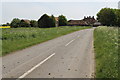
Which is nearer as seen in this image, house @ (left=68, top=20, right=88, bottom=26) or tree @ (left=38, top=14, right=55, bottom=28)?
tree @ (left=38, top=14, right=55, bottom=28)

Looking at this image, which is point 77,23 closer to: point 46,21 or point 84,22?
point 84,22

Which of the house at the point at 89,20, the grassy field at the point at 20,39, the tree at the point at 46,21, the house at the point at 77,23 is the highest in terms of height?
the house at the point at 89,20

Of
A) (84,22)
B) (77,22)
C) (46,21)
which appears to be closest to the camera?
(46,21)

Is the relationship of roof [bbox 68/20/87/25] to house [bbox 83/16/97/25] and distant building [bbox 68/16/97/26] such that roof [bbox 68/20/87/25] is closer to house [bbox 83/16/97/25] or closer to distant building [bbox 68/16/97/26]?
distant building [bbox 68/16/97/26]

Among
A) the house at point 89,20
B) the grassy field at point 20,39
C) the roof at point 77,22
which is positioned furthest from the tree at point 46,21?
the house at point 89,20

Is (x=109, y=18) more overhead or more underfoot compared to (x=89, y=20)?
more underfoot

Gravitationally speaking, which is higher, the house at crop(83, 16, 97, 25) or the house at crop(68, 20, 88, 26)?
the house at crop(83, 16, 97, 25)

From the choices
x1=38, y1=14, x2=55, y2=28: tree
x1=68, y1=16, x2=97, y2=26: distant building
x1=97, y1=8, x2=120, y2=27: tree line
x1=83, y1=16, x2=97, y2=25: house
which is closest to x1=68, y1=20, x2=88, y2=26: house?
x1=68, y1=16, x2=97, y2=26: distant building

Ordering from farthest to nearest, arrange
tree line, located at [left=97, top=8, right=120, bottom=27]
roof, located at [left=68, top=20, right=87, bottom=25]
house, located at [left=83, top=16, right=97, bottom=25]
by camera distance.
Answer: house, located at [left=83, top=16, right=97, bottom=25]
roof, located at [left=68, top=20, right=87, bottom=25]
tree line, located at [left=97, top=8, right=120, bottom=27]

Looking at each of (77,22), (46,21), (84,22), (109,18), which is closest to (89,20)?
(84,22)

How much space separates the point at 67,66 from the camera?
9.01 metres

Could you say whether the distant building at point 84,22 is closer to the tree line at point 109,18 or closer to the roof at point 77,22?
the roof at point 77,22

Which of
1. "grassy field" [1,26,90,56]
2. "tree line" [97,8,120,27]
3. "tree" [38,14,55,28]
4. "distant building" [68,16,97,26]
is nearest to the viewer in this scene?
"grassy field" [1,26,90,56]

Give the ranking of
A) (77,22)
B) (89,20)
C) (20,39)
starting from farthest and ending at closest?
1. (89,20)
2. (77,22)
3. (20,39)
